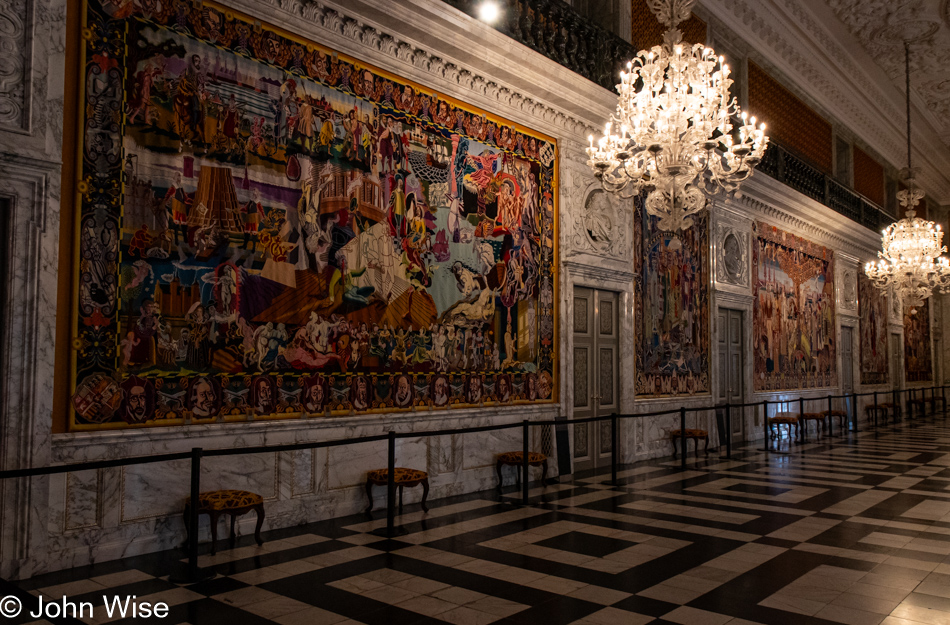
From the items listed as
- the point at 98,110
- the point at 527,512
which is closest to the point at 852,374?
the point at 527,512

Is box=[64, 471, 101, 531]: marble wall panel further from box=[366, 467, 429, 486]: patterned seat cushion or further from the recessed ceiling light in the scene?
the recessed ceiling light

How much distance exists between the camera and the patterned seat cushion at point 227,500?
6.03m

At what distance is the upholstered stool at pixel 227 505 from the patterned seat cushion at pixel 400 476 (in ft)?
5.09

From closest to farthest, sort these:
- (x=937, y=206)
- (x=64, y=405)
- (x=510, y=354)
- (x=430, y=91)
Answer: (x=64, y=405) < (x=430, y=91) < (x=510, y=354) < (x=937, y=206)

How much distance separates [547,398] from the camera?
1082cm

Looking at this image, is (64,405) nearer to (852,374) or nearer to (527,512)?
(527,512)

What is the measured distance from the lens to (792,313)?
19.2 metres

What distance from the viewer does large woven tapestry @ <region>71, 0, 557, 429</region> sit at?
6.14 metres

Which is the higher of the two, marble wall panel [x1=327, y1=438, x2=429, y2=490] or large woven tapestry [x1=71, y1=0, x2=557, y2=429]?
large woven tapestry [x1=71, y1=0, x2=557, y2=429]

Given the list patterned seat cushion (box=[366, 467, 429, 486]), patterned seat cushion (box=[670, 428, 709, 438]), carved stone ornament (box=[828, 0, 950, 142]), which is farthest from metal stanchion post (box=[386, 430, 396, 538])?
carved stone ornament (box=[828, 0, 950, 142])

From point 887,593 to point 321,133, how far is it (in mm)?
6671

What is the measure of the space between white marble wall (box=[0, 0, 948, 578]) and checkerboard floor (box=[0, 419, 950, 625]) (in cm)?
35

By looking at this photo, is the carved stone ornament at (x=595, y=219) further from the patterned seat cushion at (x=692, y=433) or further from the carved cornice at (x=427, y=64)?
the patterned seat cushion at (x=692, y=433)

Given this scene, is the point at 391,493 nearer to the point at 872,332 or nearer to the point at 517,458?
the point at 517,458
